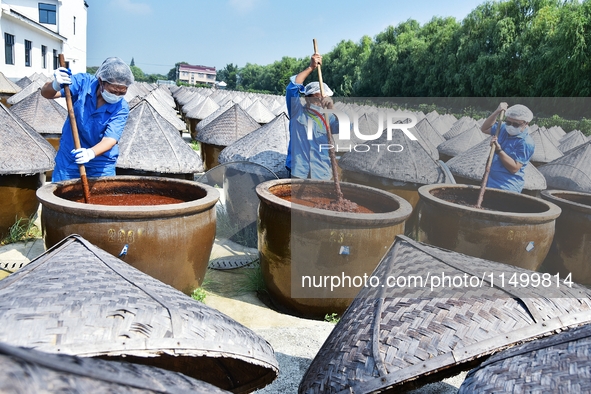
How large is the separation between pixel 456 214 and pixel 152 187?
236 centimetres

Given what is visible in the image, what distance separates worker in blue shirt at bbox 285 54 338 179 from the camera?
15.4ft

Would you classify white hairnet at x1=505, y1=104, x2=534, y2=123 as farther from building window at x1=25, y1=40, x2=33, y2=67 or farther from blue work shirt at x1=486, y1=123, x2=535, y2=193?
building window at x1=25, y1=40, x2=33, y2=67

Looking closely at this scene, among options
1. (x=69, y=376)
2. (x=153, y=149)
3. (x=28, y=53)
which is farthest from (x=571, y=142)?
(x=28, y=53)

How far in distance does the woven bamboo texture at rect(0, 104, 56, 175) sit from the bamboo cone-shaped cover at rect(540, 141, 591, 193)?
5.78 m

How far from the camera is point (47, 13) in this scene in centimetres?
3145

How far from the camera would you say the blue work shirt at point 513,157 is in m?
4.72

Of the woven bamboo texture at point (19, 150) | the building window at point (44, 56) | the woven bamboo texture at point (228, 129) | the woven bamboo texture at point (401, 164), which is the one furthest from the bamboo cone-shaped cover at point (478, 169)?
the building window at point (44, 56)

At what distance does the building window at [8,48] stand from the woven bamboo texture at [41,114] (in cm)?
1659

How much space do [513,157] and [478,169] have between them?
593 mm

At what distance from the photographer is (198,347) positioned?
1.55m

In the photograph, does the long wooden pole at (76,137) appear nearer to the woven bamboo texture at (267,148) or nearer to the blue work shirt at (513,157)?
the woven bamboo texture at (267,148)

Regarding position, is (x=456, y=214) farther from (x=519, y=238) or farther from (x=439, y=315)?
(x=439, y=315)

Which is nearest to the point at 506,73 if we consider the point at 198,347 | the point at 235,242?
the point at 235,242

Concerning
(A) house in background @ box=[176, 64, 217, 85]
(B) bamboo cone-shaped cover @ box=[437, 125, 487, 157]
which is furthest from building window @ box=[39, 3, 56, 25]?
(A) house in background @ box=[176, 64, 217, 85]
